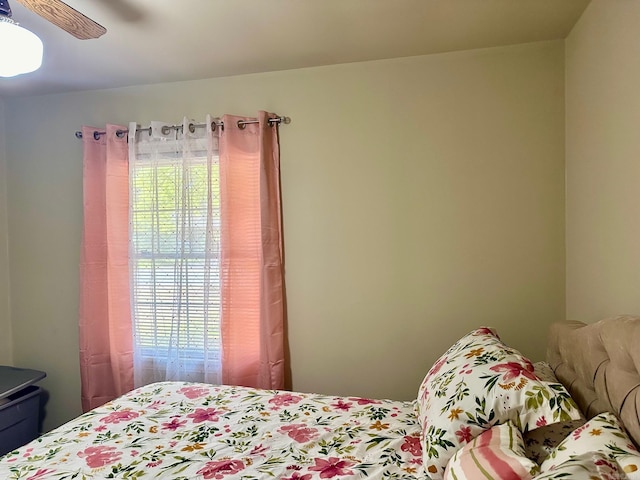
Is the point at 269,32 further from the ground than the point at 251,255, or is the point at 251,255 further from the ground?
the point at 269,32

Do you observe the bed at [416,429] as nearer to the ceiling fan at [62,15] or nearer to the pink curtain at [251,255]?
the pink curtain at [251,255]

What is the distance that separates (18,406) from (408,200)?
254cm

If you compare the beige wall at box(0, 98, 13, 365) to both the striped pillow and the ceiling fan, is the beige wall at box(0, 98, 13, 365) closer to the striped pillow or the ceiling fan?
the ceiling fan

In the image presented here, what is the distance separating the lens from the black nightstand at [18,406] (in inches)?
99.5

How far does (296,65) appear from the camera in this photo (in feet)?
8.21

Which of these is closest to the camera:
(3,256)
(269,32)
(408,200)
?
(269,32)

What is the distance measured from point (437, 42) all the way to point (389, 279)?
1.23 meters

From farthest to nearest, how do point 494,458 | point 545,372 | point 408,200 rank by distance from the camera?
point 408,200 → point 545,372 → point 494,458

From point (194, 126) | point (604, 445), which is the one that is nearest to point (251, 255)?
point (194, 126)

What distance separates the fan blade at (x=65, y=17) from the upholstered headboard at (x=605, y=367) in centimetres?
188

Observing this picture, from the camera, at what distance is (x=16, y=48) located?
4.55 ft

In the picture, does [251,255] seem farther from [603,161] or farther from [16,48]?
[603,161]

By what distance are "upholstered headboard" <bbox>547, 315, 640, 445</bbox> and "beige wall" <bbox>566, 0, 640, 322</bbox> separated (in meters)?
0.25

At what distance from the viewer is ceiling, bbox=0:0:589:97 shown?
185 cm
